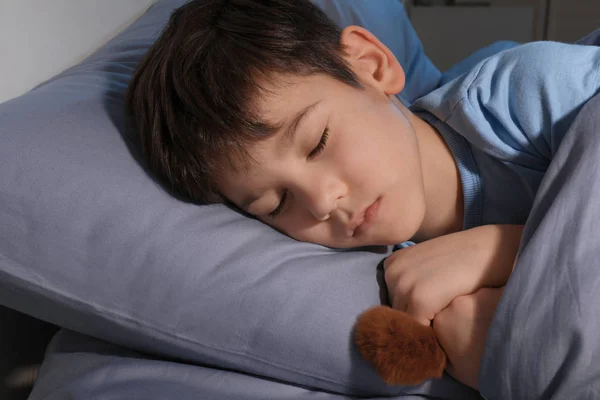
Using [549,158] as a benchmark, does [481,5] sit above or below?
below

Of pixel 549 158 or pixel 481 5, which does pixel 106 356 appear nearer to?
pixel 549 158

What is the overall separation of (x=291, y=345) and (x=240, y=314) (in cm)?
6

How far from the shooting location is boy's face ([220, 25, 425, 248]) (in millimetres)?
763

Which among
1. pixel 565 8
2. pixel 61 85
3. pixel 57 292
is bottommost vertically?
pixel 565 8

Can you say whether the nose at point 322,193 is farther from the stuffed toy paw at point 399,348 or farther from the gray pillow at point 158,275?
the stuffed toy paw at point 399,348

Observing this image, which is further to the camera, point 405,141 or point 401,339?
point 405,141

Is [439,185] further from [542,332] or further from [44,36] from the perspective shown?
[44,36]

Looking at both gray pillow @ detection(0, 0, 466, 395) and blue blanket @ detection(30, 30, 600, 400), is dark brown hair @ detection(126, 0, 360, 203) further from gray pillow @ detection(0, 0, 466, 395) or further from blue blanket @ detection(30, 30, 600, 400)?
blue blanket @ detection(30, 30, 600, 400)

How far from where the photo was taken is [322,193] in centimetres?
75

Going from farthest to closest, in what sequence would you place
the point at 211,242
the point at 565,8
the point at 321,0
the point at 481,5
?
the point at 565,8 → the point at 481,5 → the point at 321,0 → the point at 211,242

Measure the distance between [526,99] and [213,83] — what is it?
1.28ft

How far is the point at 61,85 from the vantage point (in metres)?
0.87

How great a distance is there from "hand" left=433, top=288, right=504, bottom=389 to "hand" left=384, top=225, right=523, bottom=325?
2 centimetres

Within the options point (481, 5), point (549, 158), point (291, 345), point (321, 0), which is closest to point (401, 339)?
point (291, 345)
